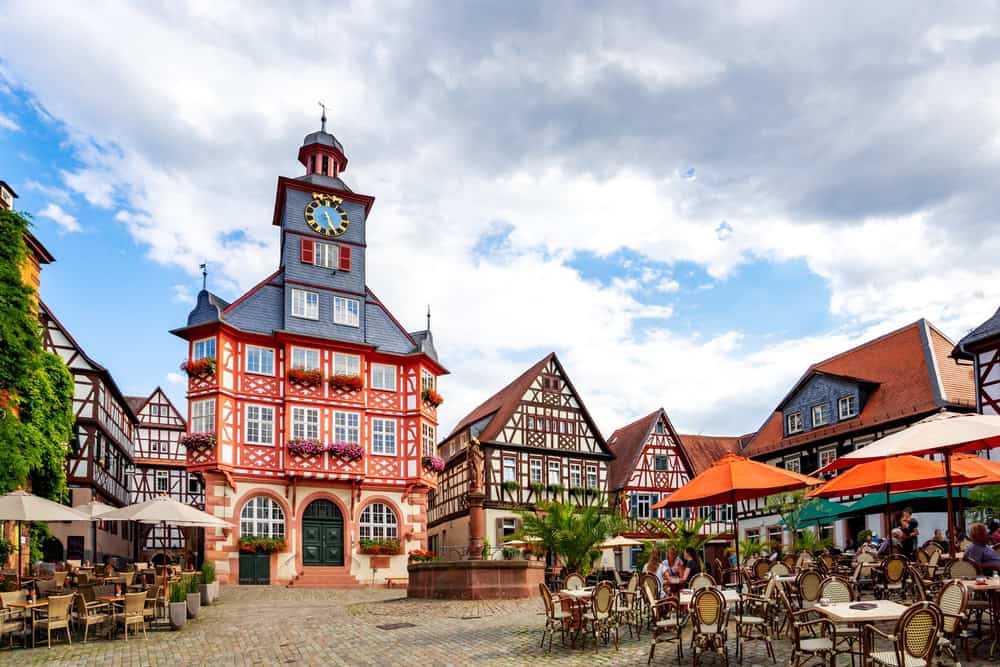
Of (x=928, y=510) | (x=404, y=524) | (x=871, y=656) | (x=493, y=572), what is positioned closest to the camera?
(x=871, y=656)

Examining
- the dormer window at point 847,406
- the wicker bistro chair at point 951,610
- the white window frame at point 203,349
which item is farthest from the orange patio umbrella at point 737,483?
the white window frame at point 203,349

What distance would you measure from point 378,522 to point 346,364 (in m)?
6.21

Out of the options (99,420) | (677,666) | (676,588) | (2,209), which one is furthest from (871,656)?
(99,420)

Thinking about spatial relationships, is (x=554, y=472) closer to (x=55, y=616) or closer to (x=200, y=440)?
(x=200, y=440)

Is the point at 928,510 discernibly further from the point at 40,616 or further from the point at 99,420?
the point at 99,420

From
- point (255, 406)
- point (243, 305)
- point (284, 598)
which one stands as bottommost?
point (284, 598)

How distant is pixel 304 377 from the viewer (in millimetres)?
34438

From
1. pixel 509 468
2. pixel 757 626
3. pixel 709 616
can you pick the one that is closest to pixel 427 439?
pixel 509 468

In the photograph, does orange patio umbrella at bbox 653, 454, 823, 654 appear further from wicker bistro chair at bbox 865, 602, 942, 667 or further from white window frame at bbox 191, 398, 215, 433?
white window frame at bbox 191, 398, 215, 433

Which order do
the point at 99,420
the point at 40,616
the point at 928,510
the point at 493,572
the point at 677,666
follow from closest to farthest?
the point at 677,666 → the point at 40,616 → the point at 493,572 → the point at 928,510 → the point at 99,420

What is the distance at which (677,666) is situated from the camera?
1152cm

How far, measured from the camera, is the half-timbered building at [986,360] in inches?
1101

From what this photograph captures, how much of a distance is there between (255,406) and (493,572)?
15.1m

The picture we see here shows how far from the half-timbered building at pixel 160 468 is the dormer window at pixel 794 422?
31.3 m
